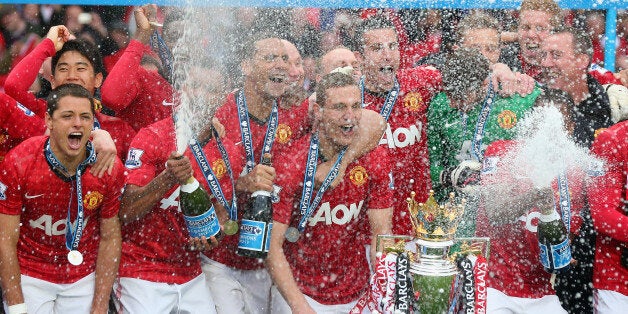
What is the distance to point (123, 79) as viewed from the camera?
17.1ft

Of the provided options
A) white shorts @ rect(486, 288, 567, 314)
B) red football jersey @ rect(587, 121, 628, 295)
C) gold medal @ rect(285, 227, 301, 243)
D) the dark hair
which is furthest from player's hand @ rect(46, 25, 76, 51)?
red football jersey @ rect(587, 121, 628, 295)

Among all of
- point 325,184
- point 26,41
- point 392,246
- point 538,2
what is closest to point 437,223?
point 392,246

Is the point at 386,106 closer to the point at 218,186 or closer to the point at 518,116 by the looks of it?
the point at 518,116

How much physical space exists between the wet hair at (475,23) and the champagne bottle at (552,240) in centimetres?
140

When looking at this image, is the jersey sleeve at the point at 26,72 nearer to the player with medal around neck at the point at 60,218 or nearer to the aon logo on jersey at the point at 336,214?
the player with medal around neck at the point at 60,218

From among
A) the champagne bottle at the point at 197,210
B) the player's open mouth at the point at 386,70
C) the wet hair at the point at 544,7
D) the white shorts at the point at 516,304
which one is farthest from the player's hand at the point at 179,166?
the wet hair at the point at 544,7

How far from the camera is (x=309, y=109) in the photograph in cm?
529

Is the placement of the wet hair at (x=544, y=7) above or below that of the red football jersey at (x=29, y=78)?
above

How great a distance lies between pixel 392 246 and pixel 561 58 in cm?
191

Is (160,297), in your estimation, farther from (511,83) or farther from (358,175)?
(511,83)

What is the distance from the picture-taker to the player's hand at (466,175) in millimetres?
5039

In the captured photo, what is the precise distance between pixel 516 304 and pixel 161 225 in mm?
1915

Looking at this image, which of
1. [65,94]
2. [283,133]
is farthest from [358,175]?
[65,94]

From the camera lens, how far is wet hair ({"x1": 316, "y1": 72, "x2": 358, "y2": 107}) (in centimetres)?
510
